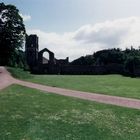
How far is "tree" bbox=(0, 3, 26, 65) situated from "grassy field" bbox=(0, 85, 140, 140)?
25.3 metres

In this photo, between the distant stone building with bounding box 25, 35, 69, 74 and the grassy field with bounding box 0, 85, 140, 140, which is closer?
the grassy field with bounding box 0, 85, 140, 140

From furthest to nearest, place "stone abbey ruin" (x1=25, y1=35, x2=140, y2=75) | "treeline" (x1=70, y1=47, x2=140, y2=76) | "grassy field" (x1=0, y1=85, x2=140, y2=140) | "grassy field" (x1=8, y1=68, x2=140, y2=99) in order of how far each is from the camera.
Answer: "treeline" (x1=70, y1=47, x2=140, y2=76) < "stone abbey ruin" (x1=25, y1=35, x2=140, y2=75) < "grassy field" (x1=8, y1=68, x2=140, y2=99) < "grassy field" (x1=0, y1=85, x2=140, y2=140)

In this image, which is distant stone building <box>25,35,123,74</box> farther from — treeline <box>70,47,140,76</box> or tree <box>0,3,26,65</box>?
tree <box>0,3,26,65</box>

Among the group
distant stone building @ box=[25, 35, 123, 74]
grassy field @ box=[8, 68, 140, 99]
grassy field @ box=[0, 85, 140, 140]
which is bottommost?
grassy field @ box=[0, 85, 140, 140]

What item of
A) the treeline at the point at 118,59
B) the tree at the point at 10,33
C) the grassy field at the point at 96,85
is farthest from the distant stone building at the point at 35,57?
the grassy field at the point at 96,85

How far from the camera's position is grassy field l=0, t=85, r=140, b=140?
1274 centimetres

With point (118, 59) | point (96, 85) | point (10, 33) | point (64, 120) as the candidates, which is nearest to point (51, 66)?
point (10, 33)

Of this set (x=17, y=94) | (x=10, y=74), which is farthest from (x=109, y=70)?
(x=17, y=94)

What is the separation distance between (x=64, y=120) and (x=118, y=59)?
9793cm

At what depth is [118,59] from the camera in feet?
366

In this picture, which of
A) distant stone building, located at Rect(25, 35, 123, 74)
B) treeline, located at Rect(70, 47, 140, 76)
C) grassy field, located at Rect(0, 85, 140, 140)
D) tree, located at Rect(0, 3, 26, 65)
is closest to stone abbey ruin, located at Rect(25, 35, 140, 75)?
distant stone building, located at Rect(25, 35, 123, 74)

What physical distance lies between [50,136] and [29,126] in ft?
5.22

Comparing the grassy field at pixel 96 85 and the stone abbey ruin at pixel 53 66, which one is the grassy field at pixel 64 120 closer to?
the grassy field at pixel 96 85

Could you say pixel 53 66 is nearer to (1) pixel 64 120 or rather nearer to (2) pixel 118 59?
(2) pixel 118 59
